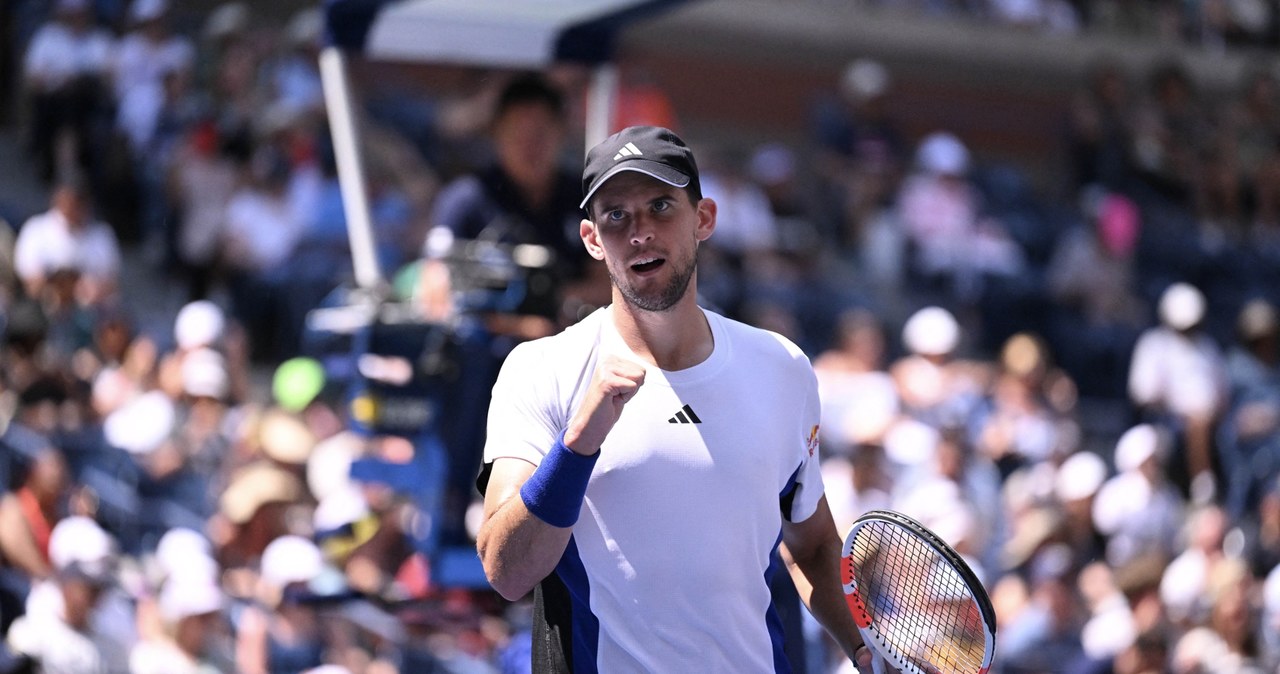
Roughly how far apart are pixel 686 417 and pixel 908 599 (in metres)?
0.62

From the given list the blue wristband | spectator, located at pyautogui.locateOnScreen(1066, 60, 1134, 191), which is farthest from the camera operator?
spectator, located at pyautogui.locateOnScreen(1066, 60, 1134, 191)

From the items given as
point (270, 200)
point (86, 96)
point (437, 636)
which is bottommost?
point (437, 636)

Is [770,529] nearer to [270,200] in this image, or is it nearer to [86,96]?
[270,200]

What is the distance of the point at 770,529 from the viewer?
3.60m

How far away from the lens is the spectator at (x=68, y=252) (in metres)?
10.2

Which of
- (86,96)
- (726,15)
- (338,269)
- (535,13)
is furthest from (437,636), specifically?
(726,15)

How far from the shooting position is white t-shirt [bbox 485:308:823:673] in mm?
3453

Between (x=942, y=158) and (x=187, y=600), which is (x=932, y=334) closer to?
(x=942, y=158)

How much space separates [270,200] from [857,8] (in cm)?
775

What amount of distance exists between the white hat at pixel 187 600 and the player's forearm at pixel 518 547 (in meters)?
4.95

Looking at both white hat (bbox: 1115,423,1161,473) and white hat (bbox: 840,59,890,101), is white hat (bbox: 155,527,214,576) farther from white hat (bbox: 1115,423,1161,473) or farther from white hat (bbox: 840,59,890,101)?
white hat (bbox: 840,59,890,101)

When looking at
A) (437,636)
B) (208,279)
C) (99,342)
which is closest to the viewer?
(437,636)

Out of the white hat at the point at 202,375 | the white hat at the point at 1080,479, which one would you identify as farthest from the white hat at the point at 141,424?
the white hat at the point at 1080,479

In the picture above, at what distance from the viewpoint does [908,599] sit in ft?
12.2
